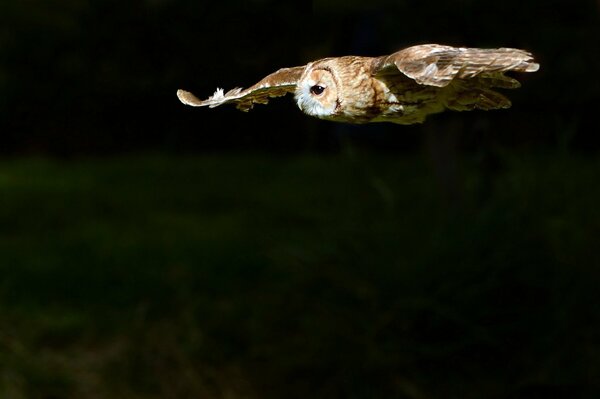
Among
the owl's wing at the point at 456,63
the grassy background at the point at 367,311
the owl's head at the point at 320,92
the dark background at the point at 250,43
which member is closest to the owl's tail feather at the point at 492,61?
the owl's wing at the point at 456,63

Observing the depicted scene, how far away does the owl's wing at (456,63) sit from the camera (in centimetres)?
78

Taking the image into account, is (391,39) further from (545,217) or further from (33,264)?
(33,264)

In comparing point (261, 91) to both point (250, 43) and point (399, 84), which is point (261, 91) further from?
point (250, 43)

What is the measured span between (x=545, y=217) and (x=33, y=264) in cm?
251

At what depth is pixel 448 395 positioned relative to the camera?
3.32 meters

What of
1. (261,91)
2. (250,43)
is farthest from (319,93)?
(250,43)

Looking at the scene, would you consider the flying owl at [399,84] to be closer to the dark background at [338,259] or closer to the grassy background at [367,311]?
the dark background at [338,259]

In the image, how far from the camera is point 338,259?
146 inches

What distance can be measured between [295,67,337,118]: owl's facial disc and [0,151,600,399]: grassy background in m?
2.51

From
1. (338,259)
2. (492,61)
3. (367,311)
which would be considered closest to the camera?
(492,61)

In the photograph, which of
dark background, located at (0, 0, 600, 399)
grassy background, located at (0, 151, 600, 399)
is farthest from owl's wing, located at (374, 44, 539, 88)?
grassy background, located at (0, 151, 600, 399)

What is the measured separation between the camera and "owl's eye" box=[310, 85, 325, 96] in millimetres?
854

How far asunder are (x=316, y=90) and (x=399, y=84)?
8 centimetres

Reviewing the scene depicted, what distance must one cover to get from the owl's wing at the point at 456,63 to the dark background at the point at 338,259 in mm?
1407
